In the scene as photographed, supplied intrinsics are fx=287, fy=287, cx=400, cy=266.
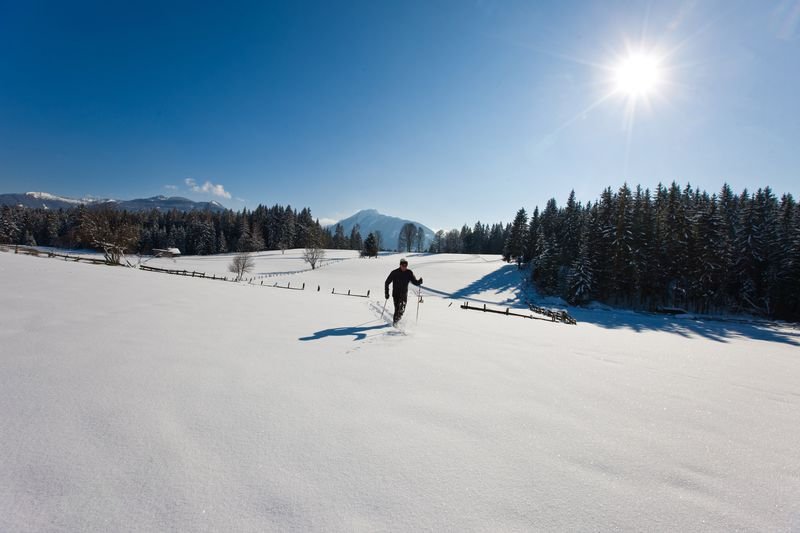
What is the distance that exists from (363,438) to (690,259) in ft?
176

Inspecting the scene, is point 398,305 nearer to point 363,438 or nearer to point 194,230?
point 363,438

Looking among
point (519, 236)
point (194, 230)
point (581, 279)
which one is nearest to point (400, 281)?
point (581, 279)

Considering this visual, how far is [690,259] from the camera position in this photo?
3888 centimetres

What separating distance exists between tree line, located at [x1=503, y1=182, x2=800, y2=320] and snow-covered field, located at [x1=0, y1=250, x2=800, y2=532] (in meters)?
42.7

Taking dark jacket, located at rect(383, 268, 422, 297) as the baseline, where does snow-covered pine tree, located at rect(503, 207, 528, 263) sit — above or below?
above

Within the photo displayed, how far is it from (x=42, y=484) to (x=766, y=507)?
16.1 ft

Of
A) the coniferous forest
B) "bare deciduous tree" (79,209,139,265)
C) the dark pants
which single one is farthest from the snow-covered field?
the coniferous forest

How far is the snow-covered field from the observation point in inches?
72.2

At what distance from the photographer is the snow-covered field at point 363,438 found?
1.83 m

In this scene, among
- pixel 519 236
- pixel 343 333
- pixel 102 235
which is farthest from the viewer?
pixel 519 236

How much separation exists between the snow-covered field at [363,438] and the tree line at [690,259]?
140ft

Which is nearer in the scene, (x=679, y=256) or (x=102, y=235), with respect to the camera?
(x=102, y=235)

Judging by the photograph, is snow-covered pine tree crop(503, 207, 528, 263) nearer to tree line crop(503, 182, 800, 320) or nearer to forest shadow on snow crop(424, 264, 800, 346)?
forest shadow on snow crop(424, 264, 800, 346)

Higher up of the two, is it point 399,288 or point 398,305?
point 399,288
